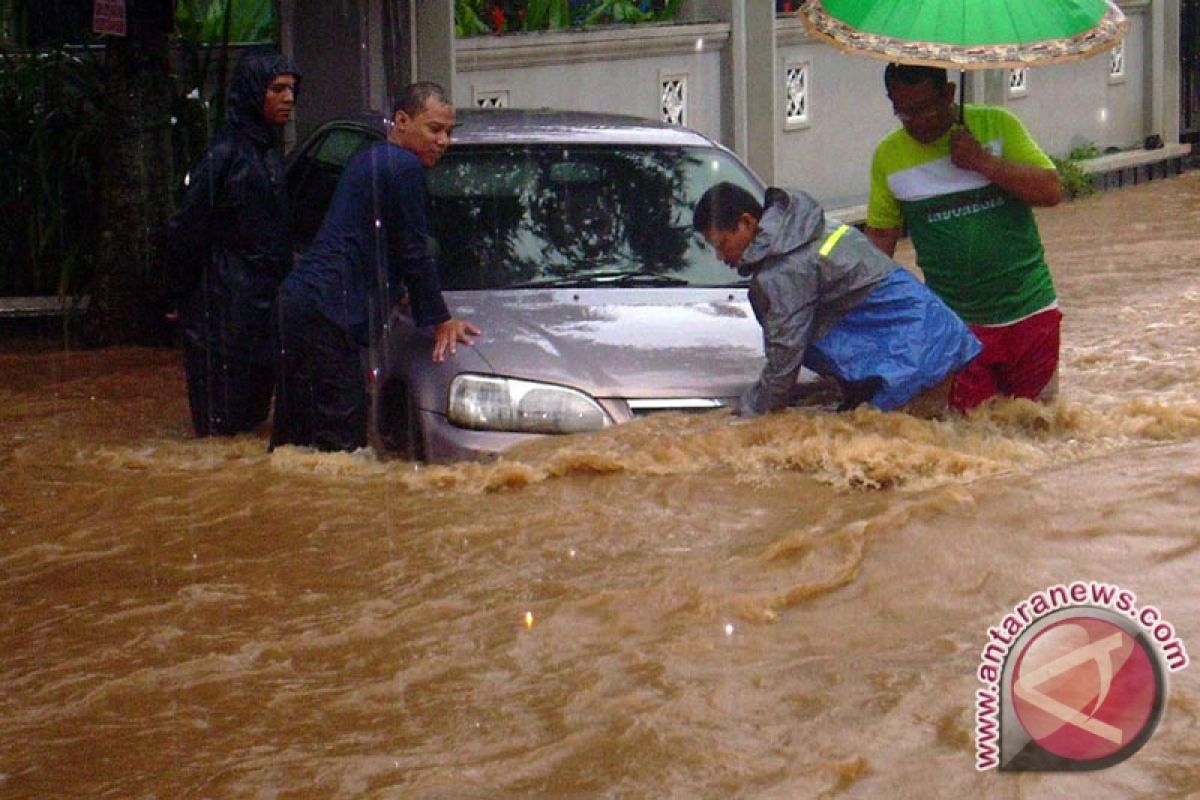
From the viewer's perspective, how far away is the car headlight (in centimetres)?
702

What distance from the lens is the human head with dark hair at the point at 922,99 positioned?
284 inches

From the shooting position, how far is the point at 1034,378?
745 centimetres

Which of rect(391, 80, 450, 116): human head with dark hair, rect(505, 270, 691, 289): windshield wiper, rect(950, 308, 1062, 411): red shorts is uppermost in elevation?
rect(391, 80, 450, 116): human head with dark hair

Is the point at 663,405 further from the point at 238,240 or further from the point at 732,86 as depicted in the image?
A: the point at 732,86

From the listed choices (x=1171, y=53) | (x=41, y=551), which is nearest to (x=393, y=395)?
(x=41, y=551)

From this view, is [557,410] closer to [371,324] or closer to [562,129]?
[371,324]

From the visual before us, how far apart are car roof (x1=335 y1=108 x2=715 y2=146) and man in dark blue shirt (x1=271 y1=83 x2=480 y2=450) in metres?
0.84

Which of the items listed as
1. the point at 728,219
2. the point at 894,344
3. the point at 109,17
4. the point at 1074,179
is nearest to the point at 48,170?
the point at 109,17

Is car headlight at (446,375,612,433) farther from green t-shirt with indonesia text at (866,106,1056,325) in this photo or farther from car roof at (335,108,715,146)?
car roof at (335,108,715,146)

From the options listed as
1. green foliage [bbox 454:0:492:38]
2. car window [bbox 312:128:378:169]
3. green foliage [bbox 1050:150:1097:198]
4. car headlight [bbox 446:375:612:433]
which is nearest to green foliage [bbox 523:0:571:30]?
green foliage [bbox 454:0:492:38]

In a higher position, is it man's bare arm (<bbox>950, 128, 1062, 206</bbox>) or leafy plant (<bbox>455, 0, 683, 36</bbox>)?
leafy plant (<bbox>455, 0, 683, 36</bbox>)

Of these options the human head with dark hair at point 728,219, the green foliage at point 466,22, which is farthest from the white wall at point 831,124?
the human head with dark hair at point 728,219

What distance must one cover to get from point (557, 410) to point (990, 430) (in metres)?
1.57

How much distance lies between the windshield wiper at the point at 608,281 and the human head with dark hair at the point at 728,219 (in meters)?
1.09
